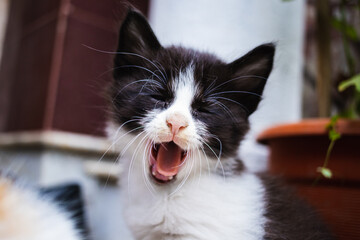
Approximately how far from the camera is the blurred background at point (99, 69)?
1.75 meters

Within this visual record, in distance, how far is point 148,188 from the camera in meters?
1.14

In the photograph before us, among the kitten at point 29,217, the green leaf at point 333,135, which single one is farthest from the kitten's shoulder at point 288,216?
the kitten at point 29,217

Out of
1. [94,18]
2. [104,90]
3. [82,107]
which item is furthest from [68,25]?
[104,90]

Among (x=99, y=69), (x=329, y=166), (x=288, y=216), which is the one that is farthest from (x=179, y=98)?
(x=99, y=69)

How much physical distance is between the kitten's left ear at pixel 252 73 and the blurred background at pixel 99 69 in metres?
0.32

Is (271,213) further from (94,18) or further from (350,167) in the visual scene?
(94,18)

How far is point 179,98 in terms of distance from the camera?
3.51ft

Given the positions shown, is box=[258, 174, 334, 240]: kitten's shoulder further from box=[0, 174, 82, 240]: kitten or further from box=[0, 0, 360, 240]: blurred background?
box=[0, 174, 82, 240]: kitten

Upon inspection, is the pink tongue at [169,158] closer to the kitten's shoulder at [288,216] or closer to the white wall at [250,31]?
the kitten's shoulder at [288,216]

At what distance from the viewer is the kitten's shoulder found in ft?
3.67

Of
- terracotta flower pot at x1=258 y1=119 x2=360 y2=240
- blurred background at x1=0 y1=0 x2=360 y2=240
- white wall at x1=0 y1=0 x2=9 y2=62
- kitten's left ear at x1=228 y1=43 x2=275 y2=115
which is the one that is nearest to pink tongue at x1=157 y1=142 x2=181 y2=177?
kitten's left ear at x1=228 y1=43 x2=275 y2=115

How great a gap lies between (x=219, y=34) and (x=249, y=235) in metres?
0.96

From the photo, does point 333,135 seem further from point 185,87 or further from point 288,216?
point 185,87

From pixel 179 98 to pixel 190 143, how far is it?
125 millimetres
